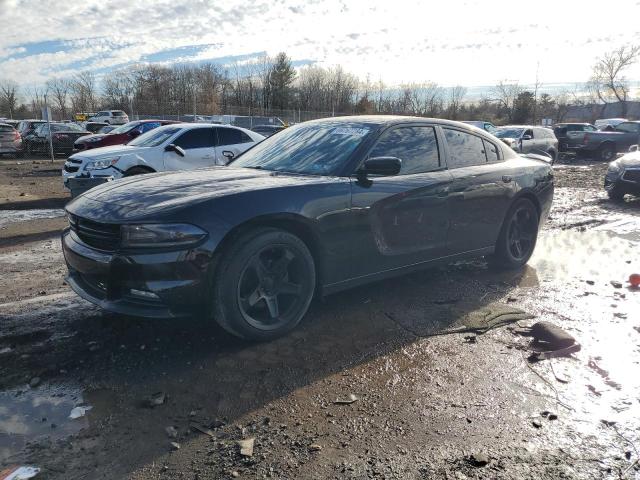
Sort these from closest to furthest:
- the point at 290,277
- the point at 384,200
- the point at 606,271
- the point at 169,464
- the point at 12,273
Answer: the point at 169,464
the point at 290,277
the point at 384,200
the point at 12,273
the point at 606,271

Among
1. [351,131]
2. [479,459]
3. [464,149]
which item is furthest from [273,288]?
[464,149]

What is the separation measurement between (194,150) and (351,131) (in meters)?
6.03

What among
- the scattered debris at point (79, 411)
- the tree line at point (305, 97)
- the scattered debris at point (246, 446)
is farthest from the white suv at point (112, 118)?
the scattered debris at point (246, 446)

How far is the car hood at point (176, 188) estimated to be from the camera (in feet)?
11.0

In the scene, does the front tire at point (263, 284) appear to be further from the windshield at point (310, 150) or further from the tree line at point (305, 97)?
the tree line at point (305, 97)

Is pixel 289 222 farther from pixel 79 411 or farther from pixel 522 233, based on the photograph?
pixel 522 233

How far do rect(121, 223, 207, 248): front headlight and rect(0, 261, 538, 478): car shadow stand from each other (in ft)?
1.80

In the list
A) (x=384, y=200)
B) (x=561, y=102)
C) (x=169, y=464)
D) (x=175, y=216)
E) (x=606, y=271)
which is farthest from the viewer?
(x=561, y=102)

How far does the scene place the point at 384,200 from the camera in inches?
161

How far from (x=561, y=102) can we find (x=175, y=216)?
195 feet

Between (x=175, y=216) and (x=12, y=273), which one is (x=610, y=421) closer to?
(x=175, y=216)

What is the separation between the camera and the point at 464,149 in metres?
5.04

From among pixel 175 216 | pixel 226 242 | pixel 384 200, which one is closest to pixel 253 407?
pixel 226 242

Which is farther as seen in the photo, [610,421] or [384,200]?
[384,200]
